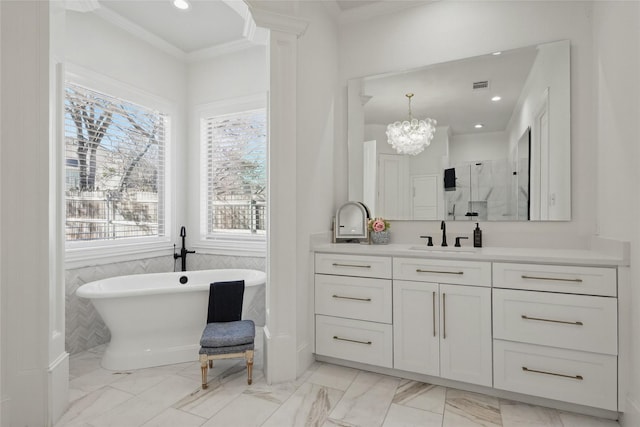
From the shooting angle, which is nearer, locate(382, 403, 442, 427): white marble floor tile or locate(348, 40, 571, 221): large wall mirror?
locate(382, 403, 442, 427): white marble floor tile

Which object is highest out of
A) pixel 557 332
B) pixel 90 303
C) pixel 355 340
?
pixel 557 332

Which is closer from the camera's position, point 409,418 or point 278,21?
point 409,418

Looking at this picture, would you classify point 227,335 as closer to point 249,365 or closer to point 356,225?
point 249,365

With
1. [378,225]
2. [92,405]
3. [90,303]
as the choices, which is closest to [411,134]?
[378,225]

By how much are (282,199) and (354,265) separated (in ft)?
2.27

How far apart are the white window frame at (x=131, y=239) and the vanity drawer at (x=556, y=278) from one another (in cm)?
314

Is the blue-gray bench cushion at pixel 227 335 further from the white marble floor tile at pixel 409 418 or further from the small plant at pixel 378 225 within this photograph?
the small plant at pixel 378 225

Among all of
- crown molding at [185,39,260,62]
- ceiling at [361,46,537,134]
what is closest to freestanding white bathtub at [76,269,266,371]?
ceiling at [361,46,537,134]

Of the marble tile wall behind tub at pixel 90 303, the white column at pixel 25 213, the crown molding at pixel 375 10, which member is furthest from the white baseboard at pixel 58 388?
the crown molding at pixel 375 10

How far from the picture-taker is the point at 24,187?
1.69 meters

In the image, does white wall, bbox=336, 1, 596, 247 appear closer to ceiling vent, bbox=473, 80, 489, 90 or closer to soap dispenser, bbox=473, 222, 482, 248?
soap dispenser, bbox=473, 222, 482, 248

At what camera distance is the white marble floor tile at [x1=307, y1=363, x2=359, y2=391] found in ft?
7.33

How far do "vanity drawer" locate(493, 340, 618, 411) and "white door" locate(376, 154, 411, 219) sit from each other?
1231 mm

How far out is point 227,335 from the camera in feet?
7.30
